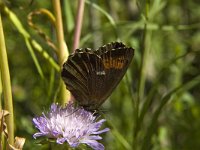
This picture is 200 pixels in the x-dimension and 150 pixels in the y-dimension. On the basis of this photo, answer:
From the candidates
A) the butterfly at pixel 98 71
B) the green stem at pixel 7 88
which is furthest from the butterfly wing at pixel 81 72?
the green stem at pixel 7 88

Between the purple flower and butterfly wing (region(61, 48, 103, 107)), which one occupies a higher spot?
butterfly wing (region(61, 48, 103, 107))

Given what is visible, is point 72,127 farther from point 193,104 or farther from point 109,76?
point 193,104

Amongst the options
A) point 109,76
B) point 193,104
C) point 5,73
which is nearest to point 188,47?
point 193,104

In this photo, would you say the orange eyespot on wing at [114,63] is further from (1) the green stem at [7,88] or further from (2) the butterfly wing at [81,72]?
(1) the green stem at [7,88]

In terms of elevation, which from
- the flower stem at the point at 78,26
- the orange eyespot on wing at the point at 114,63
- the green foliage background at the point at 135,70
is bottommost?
the green foliage background at the point at 135,70

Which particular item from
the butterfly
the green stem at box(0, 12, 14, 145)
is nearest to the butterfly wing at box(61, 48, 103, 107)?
the butterfly

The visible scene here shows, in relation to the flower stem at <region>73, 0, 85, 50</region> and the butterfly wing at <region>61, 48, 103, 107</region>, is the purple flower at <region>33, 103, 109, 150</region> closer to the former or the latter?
the butterfly wing at <region>61, 48, 103, 107</region>

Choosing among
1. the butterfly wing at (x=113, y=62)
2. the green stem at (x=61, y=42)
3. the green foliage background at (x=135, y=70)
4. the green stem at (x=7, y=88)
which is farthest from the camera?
the green foliage background at (x=135, y=70)
